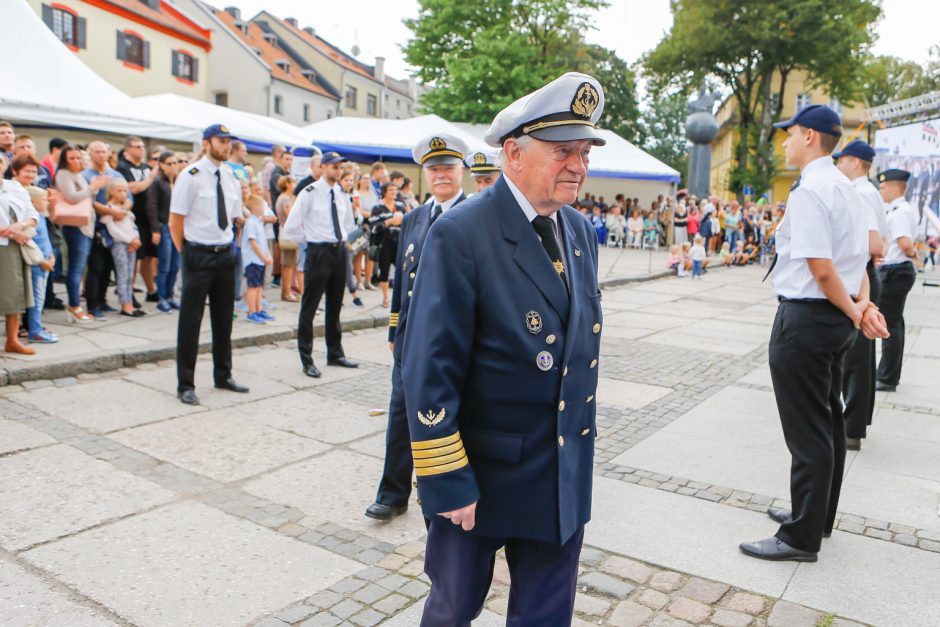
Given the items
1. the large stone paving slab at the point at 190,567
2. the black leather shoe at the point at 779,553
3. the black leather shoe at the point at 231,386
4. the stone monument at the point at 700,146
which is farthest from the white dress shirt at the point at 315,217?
the stone monument at the point at 700,146

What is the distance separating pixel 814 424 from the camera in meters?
3.64

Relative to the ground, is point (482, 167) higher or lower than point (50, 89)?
lower

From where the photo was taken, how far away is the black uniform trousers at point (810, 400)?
358 cm

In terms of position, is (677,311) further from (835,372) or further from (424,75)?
(424,75)

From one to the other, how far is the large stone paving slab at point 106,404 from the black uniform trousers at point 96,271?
286 centimetres

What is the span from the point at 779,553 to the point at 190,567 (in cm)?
277

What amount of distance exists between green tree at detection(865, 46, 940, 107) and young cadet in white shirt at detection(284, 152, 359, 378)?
46.4 meters

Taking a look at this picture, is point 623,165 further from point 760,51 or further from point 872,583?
point 872,583

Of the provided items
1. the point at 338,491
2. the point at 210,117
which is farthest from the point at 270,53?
the point at 338,491

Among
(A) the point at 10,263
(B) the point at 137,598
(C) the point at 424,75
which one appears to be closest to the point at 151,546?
(B) the point at 137,598

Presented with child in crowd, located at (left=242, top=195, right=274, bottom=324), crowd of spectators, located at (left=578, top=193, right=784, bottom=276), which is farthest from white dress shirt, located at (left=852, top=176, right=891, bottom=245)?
crowd of spectators, located at (left=578, top=193, right=784, bottom=276)

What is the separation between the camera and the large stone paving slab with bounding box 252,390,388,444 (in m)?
5.62

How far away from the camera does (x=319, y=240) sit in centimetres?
A: 736

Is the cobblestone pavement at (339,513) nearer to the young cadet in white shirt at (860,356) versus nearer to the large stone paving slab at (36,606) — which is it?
the large stone paving slab at (36,606)
